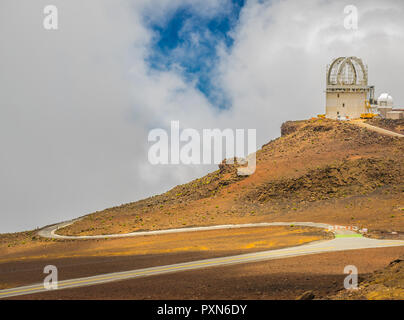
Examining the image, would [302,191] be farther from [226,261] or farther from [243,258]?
[226,261]

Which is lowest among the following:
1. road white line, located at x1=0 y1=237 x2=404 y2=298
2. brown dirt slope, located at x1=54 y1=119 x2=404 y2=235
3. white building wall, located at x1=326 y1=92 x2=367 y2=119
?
road white line, located at x1=0 y1=237 x2=404 y2=298

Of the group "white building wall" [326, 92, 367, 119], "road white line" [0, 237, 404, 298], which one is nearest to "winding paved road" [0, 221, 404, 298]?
"road white line" [0, 237, 404, 298]

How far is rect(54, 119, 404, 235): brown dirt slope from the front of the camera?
4553cm

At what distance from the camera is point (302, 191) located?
4991 cm

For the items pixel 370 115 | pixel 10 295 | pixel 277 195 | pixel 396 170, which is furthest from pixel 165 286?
pixel 370 115

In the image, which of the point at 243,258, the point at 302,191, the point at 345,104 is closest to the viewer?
the point at 243,258

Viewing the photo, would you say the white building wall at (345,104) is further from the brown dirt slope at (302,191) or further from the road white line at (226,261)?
the road white line at (226,261)

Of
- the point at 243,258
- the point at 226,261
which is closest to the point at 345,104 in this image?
the point at 243,258

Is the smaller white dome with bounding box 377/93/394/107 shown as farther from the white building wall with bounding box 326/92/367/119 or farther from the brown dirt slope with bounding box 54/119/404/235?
the brown dirt slope with bounding box 54/119/404/235

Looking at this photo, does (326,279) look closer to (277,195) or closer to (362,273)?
(362,273)
